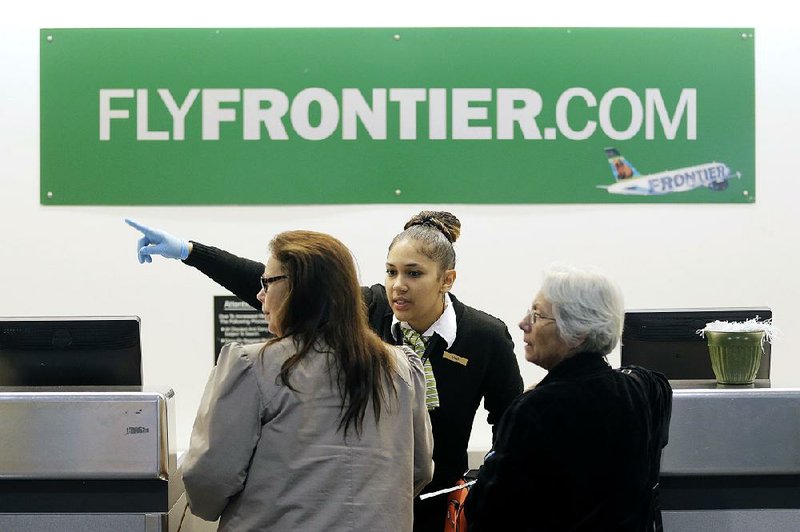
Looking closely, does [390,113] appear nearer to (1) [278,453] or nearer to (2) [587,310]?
(2) [587,310]

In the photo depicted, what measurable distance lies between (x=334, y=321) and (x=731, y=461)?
119 cm

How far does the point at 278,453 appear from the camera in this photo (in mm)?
1637

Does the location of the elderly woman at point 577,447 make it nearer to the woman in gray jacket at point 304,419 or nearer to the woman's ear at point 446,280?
the woman in gray jacket at point 304,419

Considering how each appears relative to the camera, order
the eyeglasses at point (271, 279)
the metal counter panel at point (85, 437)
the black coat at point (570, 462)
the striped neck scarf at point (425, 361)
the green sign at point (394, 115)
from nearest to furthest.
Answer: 1. the black coat at point (570, 462)
2. the eyeglasses at point (271, 279)
3. the striped neck scarf at point (425, 361)
4. the metal counter panel at point (85, 437)
5. the green sign at point (394, 115)

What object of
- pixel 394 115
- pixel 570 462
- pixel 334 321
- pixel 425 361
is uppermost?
pixel 394 115

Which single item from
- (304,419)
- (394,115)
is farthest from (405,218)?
(304,419)

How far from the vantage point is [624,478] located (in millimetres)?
1634

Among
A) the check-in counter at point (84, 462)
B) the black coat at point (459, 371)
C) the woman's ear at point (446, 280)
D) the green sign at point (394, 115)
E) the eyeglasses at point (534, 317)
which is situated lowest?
the check-in counter at point (84, 462)

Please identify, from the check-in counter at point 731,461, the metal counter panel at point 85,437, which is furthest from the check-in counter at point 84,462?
the check-in counter at point 731,461

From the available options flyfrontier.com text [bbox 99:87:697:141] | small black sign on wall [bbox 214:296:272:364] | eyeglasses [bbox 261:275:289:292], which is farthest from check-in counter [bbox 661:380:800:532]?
small black sign on wall [bbox 214:296:272:364]

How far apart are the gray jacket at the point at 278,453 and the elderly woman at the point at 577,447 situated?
0.78 ft

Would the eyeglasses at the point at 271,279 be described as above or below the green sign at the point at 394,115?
below

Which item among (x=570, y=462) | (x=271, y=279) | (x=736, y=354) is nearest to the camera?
(x=570, y=462)

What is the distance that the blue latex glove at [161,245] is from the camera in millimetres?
2535
